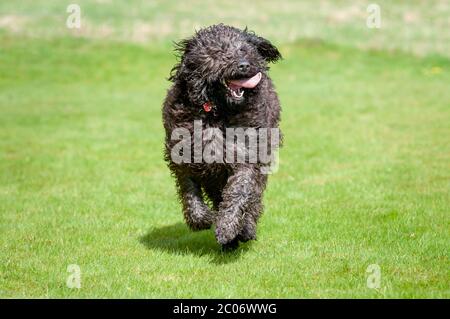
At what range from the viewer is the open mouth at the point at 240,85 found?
717cm

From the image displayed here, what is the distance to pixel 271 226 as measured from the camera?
9039mm

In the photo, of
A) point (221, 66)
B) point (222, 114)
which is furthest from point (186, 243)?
point (221, 66)

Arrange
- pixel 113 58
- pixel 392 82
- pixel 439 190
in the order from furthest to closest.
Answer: pixel 113 58, pixel 392 82, pixel 439 190

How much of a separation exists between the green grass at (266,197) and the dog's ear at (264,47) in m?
2.11

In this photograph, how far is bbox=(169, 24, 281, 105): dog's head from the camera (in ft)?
23.4

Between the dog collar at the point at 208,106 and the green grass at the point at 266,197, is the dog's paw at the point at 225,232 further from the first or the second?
the dog collar at the point at 208,106

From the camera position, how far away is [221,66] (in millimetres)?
7152

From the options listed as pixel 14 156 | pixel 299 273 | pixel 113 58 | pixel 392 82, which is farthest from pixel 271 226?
pixel 113 58

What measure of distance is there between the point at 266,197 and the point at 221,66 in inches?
155

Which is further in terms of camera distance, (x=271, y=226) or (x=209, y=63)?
(x=271, y=226)

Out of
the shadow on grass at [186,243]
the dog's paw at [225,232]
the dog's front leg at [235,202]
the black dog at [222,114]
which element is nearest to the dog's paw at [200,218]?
the black dog at [222,114]
